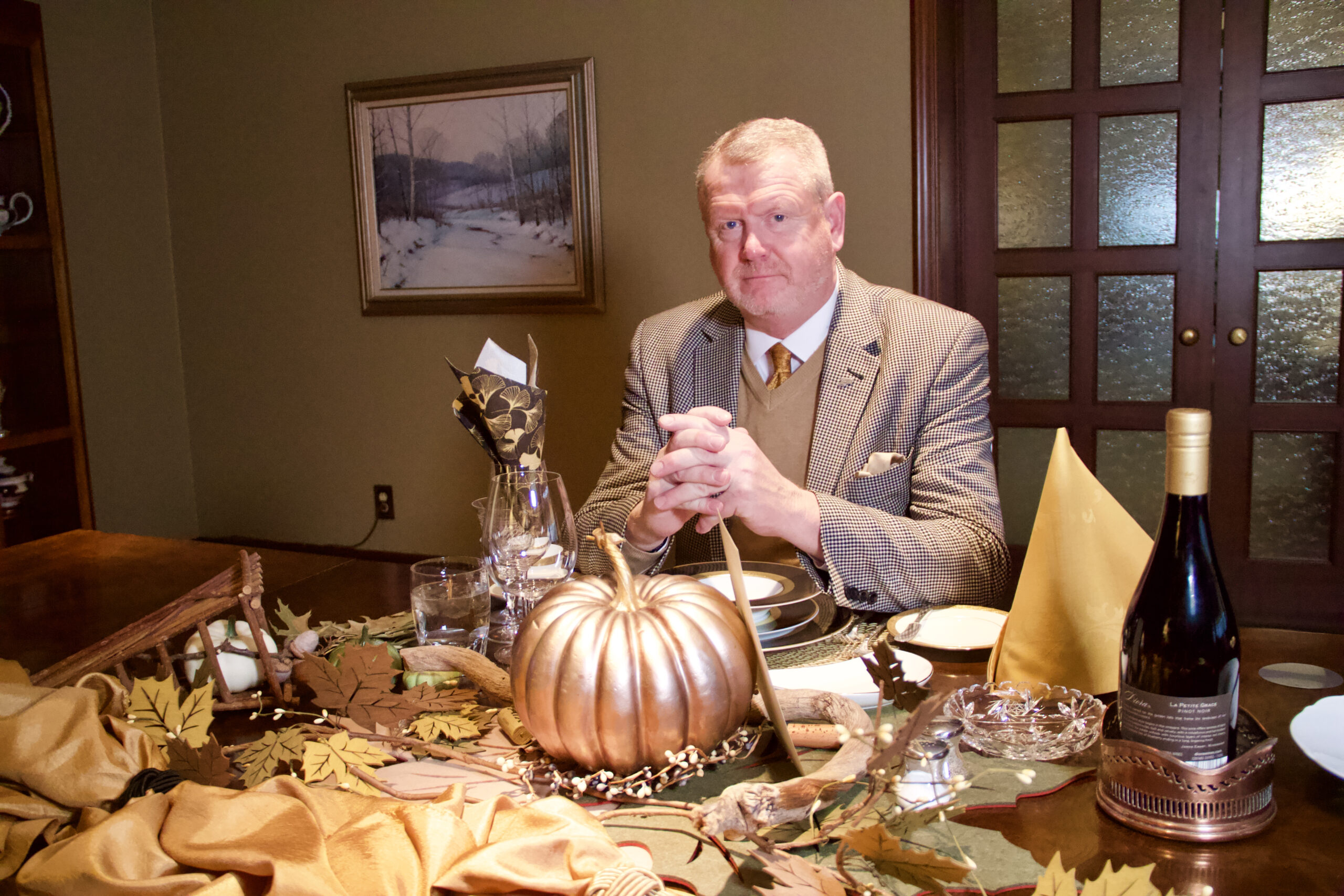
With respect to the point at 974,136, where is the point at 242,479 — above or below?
below

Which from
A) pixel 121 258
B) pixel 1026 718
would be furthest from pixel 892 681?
pixel 121 258

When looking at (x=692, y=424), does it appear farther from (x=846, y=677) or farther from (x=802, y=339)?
(x=802, y=339)

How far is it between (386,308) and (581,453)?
0.98 meters

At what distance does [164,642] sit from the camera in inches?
36.9

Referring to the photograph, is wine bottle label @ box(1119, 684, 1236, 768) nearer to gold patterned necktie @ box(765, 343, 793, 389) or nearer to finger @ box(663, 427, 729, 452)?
finger @ box(663, 427, 729, 452)

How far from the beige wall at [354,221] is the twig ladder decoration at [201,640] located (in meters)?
2.50

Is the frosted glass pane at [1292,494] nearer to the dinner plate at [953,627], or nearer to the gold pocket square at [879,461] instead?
the gold pocket square at [879,461]

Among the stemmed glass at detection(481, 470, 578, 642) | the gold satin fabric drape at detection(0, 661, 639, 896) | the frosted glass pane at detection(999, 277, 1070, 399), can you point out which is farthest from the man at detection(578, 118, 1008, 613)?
the frosted glass pane at detection(999, 277, 1070, 399)

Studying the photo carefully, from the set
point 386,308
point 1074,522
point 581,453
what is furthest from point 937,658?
point 386,308

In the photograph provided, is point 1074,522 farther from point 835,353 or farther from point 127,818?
point 835,353

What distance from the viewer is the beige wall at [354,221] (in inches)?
123

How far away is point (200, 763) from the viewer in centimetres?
77

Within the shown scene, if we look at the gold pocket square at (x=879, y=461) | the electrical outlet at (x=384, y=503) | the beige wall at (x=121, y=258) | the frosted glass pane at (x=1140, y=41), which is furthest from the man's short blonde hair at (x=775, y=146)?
the beige wall at (x=121, y=258)

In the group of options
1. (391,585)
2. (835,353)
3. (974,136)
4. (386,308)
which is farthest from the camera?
(386,308)
